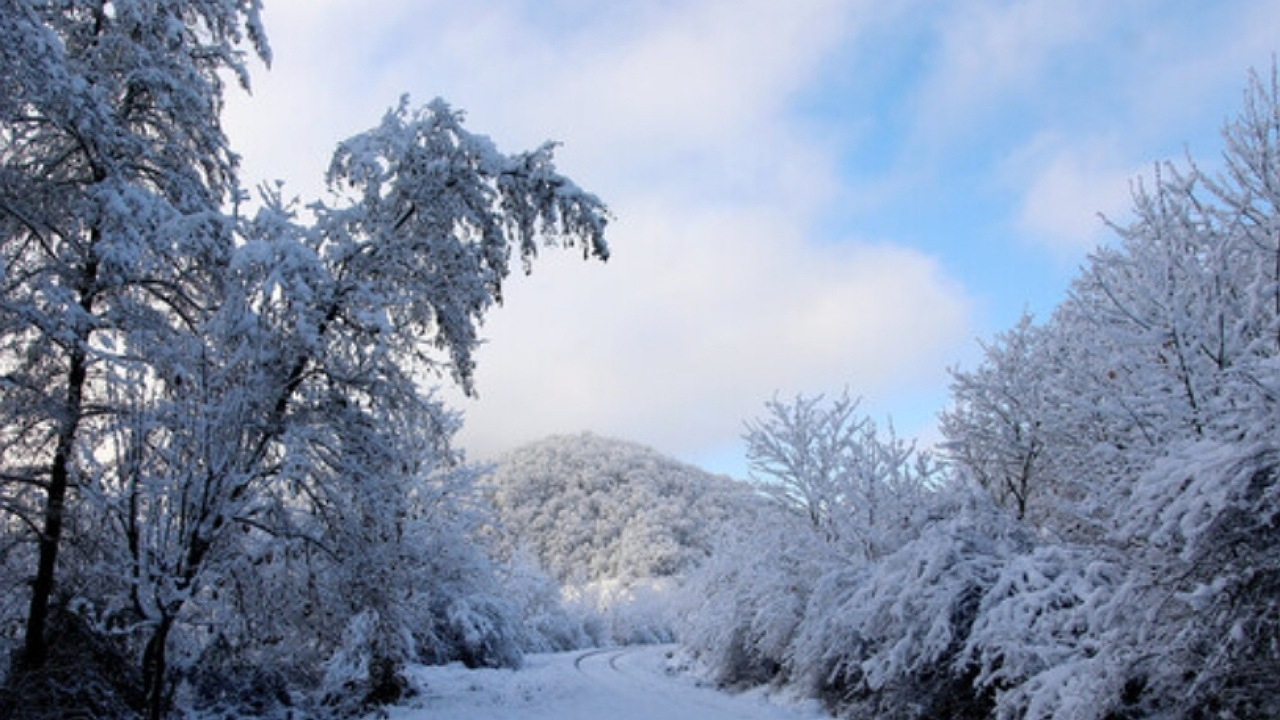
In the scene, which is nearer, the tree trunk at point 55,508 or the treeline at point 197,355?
the treeline at point 197,355

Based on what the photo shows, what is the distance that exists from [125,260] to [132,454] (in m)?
2.36

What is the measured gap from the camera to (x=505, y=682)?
17.3 meters

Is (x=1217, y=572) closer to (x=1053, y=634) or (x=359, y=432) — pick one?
(x=1053, y=634)

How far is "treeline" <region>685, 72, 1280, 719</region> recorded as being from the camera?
6.44 m

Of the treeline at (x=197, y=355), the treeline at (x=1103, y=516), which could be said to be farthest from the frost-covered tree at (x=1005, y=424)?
the treeline at (x=197, y=355)

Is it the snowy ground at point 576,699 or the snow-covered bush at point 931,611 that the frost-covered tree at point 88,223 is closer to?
the snowy ground at point 576,699

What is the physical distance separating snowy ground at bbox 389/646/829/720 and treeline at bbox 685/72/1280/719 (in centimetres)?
162

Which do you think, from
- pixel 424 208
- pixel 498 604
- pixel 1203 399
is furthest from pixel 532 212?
pixel 498 604

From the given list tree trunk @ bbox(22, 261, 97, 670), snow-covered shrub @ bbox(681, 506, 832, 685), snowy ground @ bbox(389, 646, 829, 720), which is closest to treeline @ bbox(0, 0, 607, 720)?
tree trunk @ bbox(22, 261, 97, 670)

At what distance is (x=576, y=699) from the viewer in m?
15.0

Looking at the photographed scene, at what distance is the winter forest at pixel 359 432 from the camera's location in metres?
6.93

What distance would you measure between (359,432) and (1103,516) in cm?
942

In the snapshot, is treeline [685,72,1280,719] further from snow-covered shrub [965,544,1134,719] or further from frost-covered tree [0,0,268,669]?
frost-covered tree [0,0,268,669]

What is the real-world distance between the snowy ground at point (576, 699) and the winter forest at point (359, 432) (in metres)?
1.23
